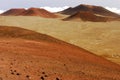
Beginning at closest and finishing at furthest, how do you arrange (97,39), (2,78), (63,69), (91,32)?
(2,78) → (63,69) → (97,39) → (91,32)

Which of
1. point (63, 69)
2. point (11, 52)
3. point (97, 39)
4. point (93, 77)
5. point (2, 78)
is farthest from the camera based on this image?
point (97, 39)

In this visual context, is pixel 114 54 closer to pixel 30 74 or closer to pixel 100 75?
pixel 100 75

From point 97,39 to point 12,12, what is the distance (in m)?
92.4

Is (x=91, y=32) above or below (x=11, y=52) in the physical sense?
below

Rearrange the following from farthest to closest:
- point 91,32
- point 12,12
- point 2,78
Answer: point 12,12 < point 91,32 < point 2,78

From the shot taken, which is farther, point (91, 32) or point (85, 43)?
point (91, 32)

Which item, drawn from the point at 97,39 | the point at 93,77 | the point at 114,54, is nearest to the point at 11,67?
the point at 93,77

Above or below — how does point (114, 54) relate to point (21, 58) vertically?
below

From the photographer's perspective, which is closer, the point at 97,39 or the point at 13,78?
the point at 13,78

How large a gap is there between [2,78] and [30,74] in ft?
→ 3.89

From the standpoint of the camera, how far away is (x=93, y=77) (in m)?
10.8

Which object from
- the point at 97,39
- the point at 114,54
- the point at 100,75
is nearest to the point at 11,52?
the point at 100,75

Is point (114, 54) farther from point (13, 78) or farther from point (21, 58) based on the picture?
point (13, 78)

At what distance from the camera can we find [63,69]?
11531mm
